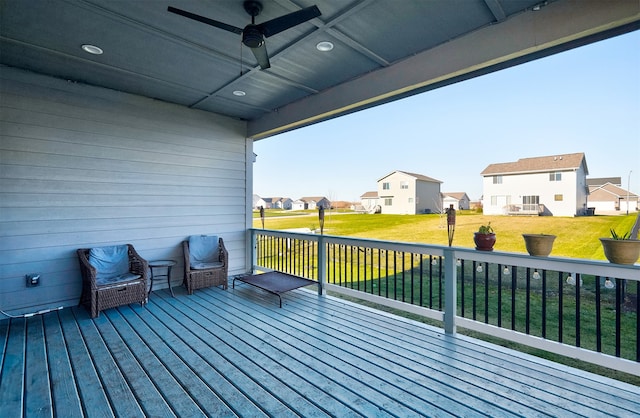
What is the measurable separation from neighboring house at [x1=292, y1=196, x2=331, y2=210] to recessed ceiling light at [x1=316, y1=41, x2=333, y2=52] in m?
2.41

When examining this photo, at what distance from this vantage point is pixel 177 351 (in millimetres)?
2791

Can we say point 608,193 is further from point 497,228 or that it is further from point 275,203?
point 275,203

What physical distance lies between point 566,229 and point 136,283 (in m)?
5.06

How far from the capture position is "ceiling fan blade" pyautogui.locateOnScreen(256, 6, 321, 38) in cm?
207

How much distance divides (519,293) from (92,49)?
21.9ft

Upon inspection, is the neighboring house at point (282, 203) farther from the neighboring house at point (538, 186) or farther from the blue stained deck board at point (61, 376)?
the neighboring house at point (538, 186)

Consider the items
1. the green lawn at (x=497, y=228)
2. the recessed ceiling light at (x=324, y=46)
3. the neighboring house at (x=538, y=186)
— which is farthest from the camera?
the recessed ceiling light at (x=324, y=46)

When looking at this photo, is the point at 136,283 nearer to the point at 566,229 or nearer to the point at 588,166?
the point at 566,229

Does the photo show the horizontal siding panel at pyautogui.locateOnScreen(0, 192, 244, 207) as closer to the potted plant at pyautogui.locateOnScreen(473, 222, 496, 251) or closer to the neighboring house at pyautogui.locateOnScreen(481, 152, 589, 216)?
the potted plant at pyautogui.locateOnScreen(473, 222, 496, 251)

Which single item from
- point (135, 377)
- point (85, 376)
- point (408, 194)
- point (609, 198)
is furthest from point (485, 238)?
point (85, 376)

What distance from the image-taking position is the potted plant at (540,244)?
2605 millimetres

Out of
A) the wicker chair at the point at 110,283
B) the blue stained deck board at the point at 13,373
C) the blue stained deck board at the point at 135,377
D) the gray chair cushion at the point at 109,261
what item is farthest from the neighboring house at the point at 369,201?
the blue stained deck board at the point at 13,373

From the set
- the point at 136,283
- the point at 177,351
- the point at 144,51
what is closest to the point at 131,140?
the point at 144,51

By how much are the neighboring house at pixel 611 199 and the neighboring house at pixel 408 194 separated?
149cm
